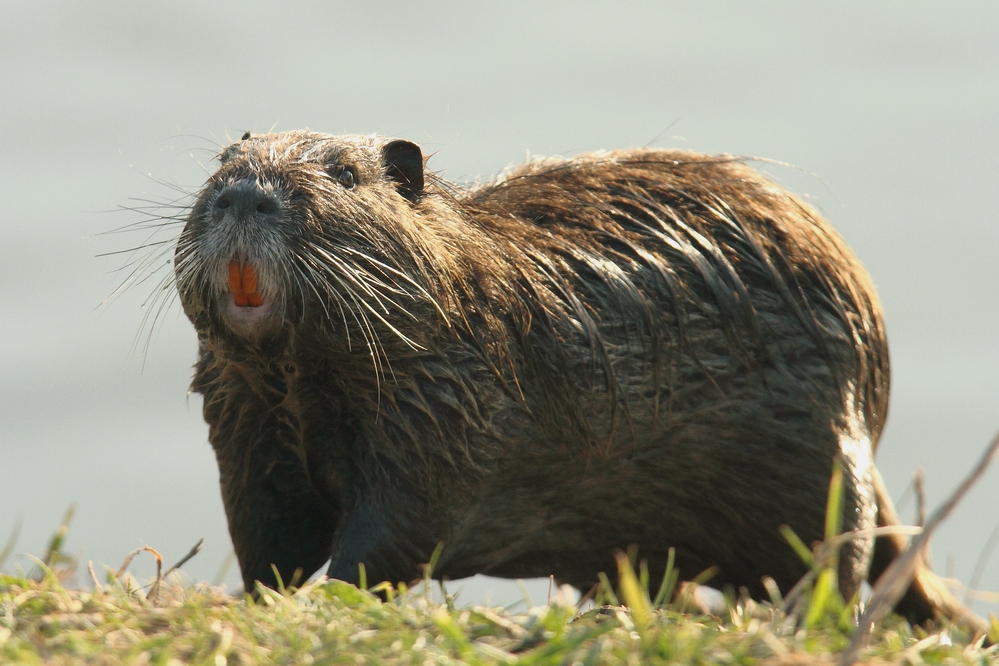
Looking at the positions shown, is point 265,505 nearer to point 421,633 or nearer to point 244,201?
point 244,201

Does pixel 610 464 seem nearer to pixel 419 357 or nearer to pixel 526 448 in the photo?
pixel 526 448

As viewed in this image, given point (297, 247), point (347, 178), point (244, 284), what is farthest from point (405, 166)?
point (244, 284)

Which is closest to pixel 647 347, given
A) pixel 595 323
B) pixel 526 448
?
pixel 595 323

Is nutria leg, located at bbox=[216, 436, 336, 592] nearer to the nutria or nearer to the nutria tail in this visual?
the nutria

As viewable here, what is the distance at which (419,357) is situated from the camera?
14.8ft

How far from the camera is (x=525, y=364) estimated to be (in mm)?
4676

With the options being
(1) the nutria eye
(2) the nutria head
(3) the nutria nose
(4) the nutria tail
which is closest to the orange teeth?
(2) the nutria head

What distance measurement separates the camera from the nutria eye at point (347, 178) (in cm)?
446

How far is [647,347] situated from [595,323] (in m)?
0.21

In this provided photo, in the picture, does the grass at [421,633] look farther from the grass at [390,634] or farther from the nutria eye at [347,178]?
the nutria eye at [347,178]

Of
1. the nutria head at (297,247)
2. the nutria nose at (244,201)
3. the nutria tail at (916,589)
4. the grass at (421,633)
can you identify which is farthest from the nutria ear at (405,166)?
the nutria tail at (916,589)

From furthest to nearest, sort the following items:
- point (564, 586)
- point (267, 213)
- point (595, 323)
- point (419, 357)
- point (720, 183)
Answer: point (564, 586), point (720, 183), point (595, 323), point (419, 357), point (267, 213)

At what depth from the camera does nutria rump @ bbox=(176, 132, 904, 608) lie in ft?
14.1

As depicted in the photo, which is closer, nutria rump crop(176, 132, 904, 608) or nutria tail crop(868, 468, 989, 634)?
nutria rump crop(176, 132, 904, 608)
